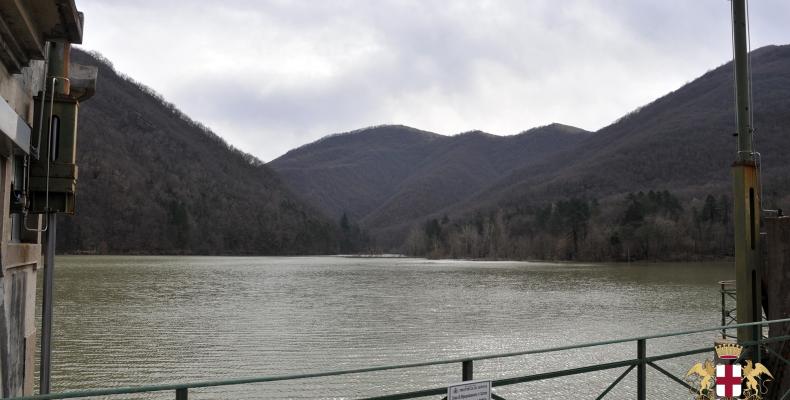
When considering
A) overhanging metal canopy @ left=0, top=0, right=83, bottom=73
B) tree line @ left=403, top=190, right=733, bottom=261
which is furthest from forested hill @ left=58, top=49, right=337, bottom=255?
overhanging metal canopy @ left=0, top=0, right=83, bottom=73

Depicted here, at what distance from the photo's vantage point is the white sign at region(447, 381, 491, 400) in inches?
206

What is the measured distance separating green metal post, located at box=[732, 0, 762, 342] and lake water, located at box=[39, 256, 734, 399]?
7.85 meters

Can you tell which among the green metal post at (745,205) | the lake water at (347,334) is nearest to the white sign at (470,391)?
the green metal post at (745,205)

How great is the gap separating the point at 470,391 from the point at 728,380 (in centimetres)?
353

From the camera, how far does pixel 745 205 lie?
8344 mm

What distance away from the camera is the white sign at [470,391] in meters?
5.24

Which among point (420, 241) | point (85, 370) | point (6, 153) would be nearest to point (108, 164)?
point (420, 241)

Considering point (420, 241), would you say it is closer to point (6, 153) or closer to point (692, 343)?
point (692, 343)

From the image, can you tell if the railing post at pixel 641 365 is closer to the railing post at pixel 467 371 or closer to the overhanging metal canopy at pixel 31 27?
the railing post at pixel 467 371

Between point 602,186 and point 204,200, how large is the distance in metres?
111

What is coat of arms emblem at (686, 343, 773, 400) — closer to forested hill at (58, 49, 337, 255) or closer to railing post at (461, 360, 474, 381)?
railing post at (461, 360, 474, 381)

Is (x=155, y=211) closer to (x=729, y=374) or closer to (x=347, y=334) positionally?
(x=347, y=334)

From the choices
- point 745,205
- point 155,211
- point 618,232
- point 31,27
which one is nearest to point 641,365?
point 745,205

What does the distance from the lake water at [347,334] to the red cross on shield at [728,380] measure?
8518mm
